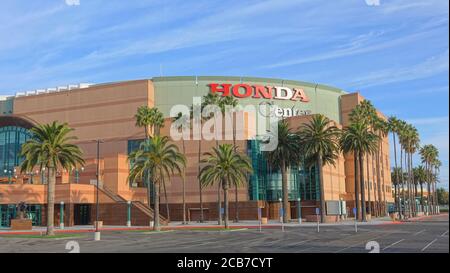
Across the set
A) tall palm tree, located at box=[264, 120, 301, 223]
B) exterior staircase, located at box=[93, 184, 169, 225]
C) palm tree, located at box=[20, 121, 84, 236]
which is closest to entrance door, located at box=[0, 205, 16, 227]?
exterior staircase, located at box=[93, 184, 169, 225]

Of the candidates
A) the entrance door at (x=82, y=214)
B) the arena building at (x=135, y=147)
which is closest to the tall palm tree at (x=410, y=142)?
the arena building at (x=135, y=147)

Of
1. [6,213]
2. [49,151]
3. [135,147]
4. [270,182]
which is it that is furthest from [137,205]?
[49,151]

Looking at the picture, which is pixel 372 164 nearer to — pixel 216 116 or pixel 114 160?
pixel 216 116

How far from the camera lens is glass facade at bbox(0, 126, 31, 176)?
4198 inches

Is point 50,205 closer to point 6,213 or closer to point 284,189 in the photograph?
point 6,213

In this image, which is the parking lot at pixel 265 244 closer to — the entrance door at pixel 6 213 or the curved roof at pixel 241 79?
the entrance door at pixel 6 213

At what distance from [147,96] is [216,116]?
17901 mm

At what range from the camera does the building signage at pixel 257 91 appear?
349 feet

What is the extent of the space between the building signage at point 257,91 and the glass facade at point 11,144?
42.0 meters

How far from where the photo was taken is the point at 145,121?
3339 inches

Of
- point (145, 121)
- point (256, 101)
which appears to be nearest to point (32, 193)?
point (145, 121)

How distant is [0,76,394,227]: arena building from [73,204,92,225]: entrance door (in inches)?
6.4

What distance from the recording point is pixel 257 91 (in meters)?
108

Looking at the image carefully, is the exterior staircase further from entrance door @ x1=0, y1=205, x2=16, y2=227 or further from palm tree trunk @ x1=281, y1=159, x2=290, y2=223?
palm tree trunk @ x1=281, y1=159, x2=290, y2=223
